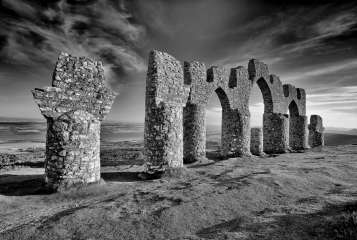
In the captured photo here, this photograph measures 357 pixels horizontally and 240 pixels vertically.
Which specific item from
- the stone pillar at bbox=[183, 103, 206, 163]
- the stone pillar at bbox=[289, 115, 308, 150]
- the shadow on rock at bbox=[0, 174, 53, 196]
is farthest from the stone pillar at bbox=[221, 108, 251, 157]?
the shadow on rock at bbox=[0, 174, 53, 196]

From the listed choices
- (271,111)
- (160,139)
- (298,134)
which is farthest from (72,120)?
(298,134)

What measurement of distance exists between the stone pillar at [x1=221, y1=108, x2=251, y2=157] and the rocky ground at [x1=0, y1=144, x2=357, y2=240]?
7.42 meters


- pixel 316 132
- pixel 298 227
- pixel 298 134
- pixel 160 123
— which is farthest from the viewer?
pixel 316 132

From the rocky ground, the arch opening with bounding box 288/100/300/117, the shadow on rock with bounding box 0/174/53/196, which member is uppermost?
the arch opening with bounding box 288/100/300/117

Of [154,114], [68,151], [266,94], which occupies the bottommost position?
[68,151]

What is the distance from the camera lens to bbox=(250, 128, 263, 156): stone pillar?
58.0 ft

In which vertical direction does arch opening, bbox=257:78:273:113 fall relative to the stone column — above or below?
above

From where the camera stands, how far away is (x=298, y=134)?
22.6m

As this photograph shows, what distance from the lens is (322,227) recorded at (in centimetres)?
411

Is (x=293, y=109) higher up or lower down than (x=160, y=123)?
higher up

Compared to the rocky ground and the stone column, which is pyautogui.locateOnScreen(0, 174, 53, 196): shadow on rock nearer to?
the rocky ground

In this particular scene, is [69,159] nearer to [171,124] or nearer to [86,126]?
[86,126]

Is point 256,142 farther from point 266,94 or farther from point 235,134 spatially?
point 266,94

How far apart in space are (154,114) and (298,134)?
18.6 meters
